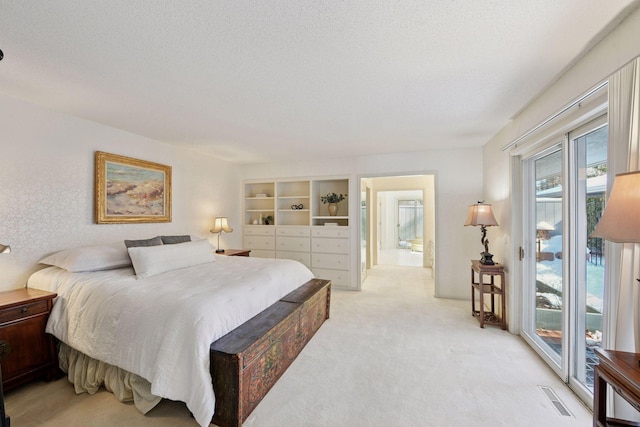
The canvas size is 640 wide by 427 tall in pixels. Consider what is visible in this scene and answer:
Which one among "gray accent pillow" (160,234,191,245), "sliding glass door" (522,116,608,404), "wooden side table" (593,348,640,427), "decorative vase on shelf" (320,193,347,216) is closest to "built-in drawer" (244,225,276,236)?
"decorative vase on shelf" (320,193,347,216)

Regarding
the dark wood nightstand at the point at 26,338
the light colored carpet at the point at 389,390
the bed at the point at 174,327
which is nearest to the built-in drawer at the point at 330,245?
the light colored carpet at the point at 389,390

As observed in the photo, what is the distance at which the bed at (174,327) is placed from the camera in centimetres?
164

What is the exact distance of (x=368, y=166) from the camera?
473cm

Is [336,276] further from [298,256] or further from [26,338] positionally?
[26,338]

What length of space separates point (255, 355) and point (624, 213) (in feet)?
6.74

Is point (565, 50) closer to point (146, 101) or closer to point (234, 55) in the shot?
point (234, 55)

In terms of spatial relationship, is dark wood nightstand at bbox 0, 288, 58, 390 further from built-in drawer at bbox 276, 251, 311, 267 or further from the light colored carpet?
built-in drawer at bbox 276, 251, 311, 267

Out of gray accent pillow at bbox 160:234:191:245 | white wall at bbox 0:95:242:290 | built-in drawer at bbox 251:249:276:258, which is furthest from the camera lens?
built-in drawer at bbox 251:249:276:258

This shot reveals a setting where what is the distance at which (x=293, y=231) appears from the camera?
5137 millimetres

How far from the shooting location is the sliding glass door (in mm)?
1860

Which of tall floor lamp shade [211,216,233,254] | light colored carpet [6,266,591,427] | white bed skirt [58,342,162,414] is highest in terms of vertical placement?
tall floor lamp shade [211,216,233,254]

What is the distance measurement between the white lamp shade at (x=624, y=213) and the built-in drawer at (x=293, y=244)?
4.22 metres

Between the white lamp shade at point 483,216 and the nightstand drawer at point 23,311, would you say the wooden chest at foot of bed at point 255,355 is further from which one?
the white lamp shade at point 483,216

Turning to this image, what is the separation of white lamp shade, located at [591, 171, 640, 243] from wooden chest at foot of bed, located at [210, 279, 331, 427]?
1.95 m
